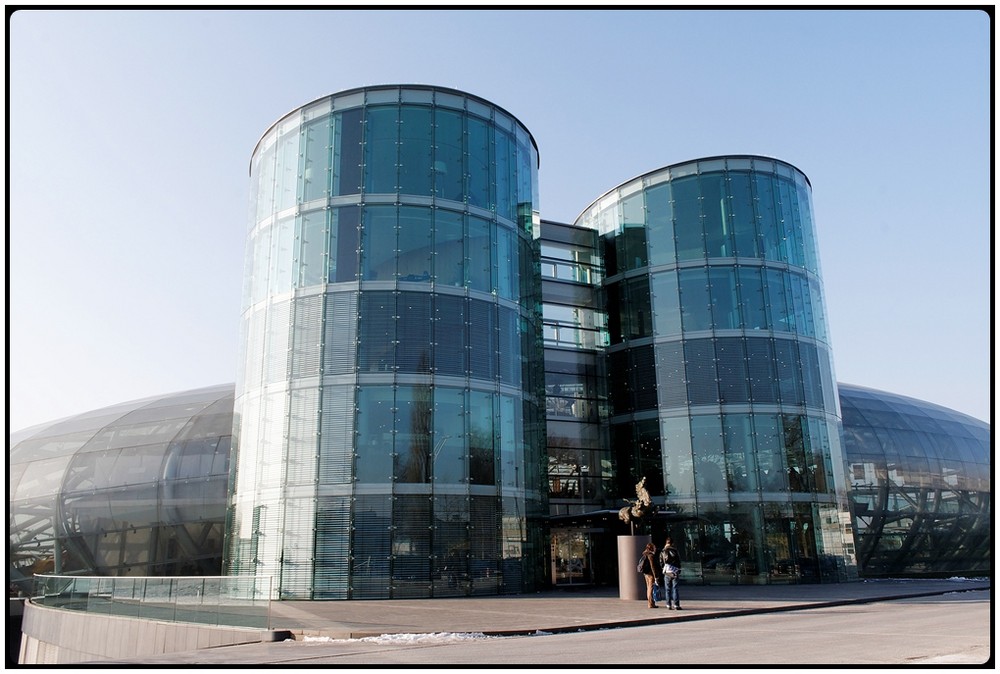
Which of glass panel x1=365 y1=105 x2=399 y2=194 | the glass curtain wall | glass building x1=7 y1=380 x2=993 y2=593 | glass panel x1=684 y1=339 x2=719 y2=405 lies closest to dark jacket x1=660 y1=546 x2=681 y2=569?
glass building x1=7 y1=380 x2=993 y2=593

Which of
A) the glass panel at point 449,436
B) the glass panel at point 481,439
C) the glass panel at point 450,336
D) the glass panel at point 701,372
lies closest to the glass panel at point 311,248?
the glass panel at point 450,336

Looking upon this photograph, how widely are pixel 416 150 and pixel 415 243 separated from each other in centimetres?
366

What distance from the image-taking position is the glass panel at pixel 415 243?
29188 millimetres

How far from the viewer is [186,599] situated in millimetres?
18625

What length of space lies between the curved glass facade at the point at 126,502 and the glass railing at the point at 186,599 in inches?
516

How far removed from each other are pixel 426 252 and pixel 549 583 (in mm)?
13120

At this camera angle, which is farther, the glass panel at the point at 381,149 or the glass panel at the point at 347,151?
the glass panel at the point at 347,151

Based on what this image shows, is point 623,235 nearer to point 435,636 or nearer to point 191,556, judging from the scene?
point 191,556

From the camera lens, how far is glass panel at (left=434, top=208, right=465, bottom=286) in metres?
29.6

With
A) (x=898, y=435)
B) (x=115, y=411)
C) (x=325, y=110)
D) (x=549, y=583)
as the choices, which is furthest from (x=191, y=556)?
(x=898, y=435)

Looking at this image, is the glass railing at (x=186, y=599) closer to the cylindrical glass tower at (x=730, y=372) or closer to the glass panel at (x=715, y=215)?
the cylindrical glass tower at (x=730, y=372)

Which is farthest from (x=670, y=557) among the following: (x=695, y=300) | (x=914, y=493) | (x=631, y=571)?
(x=914, y=493)

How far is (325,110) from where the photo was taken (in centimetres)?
3109

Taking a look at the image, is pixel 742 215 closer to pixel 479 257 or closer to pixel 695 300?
pixel 695 300
